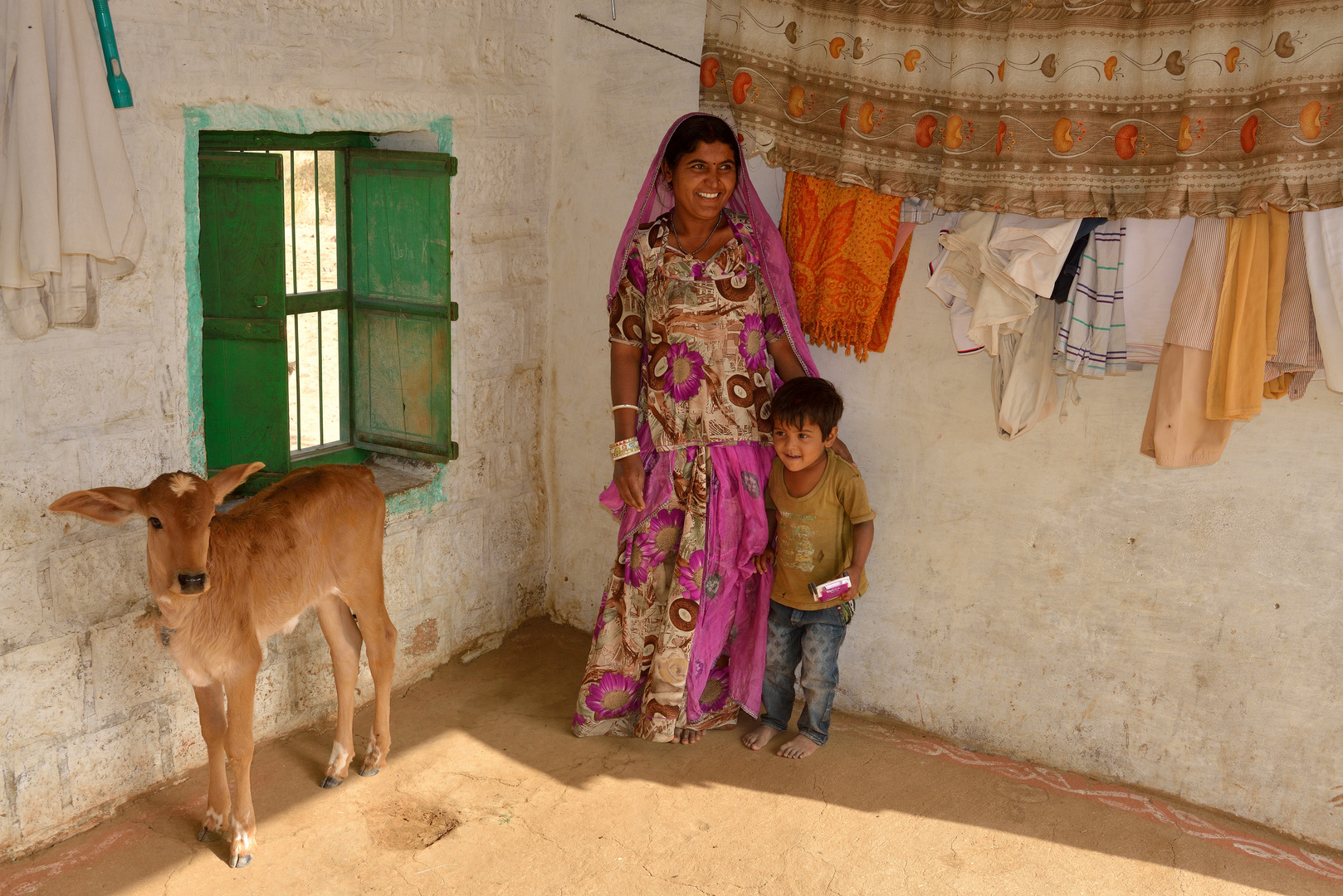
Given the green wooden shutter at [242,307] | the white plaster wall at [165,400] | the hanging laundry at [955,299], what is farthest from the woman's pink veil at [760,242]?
the green wooden shutter at [242,307]

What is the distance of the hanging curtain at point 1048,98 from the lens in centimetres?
303

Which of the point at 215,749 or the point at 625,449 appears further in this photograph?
the point at 625,449

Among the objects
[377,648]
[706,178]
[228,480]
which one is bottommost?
[377,648]

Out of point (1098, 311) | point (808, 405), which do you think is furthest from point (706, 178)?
point (1098, 311)

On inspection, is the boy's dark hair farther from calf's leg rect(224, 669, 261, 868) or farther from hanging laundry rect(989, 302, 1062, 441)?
calf's leg rect(224, 669, 261, 868)

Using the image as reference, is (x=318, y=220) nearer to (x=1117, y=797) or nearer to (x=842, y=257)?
(x=842, y=257)

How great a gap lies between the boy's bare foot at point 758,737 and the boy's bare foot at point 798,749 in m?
0.08

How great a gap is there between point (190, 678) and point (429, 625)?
1455mm

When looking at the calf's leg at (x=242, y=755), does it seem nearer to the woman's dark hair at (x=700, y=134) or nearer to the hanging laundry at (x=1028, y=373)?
the woman's dark hair at (x=700, y=134)

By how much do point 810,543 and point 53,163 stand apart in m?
2.62

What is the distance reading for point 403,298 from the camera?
4488 millimetres

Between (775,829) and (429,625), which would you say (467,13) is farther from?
(775,829)

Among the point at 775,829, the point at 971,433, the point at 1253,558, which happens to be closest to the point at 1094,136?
the point at 971,433

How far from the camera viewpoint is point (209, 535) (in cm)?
317
